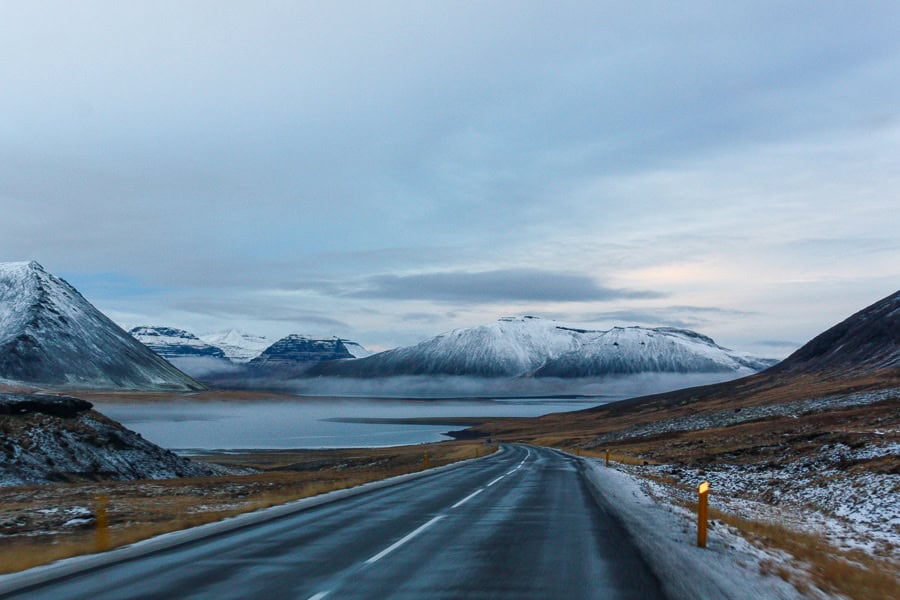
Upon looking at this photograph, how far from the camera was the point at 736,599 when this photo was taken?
10023 millimetres

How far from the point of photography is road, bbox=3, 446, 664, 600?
10492 millimetres

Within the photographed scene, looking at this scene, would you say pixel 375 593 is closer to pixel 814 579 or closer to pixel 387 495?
pixel 814 579

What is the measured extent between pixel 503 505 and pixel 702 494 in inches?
396

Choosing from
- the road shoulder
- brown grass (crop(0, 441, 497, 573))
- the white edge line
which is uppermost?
the road shoulder

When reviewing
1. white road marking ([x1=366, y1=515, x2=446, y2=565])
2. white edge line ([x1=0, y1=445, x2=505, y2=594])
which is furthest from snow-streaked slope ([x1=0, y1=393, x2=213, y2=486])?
white road marking ([x1=366, y1=515, x2=446, y2=565])

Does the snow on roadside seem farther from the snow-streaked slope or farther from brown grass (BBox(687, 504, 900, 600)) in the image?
the snow-streaked slope

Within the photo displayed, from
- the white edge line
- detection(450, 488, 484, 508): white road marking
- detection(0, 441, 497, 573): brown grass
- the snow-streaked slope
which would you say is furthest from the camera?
the snow-streaked slope

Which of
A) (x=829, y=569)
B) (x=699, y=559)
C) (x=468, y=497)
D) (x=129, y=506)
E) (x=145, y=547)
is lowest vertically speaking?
(x=129, y=506)

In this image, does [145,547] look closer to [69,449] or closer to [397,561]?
[397,561]

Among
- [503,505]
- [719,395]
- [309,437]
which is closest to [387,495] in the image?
[503,505]

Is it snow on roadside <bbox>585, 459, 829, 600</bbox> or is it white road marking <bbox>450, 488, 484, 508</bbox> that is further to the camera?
white road marking <bbox>450, 488, 484, 508</bbox>

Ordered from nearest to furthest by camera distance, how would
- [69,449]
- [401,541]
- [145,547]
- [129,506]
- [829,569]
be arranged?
[829,569] → [145,547] → [401,541] → [129,506] → [69,449]

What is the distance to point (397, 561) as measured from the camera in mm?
12773

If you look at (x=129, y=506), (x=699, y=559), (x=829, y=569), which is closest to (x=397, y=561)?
(x=699, y=559)
